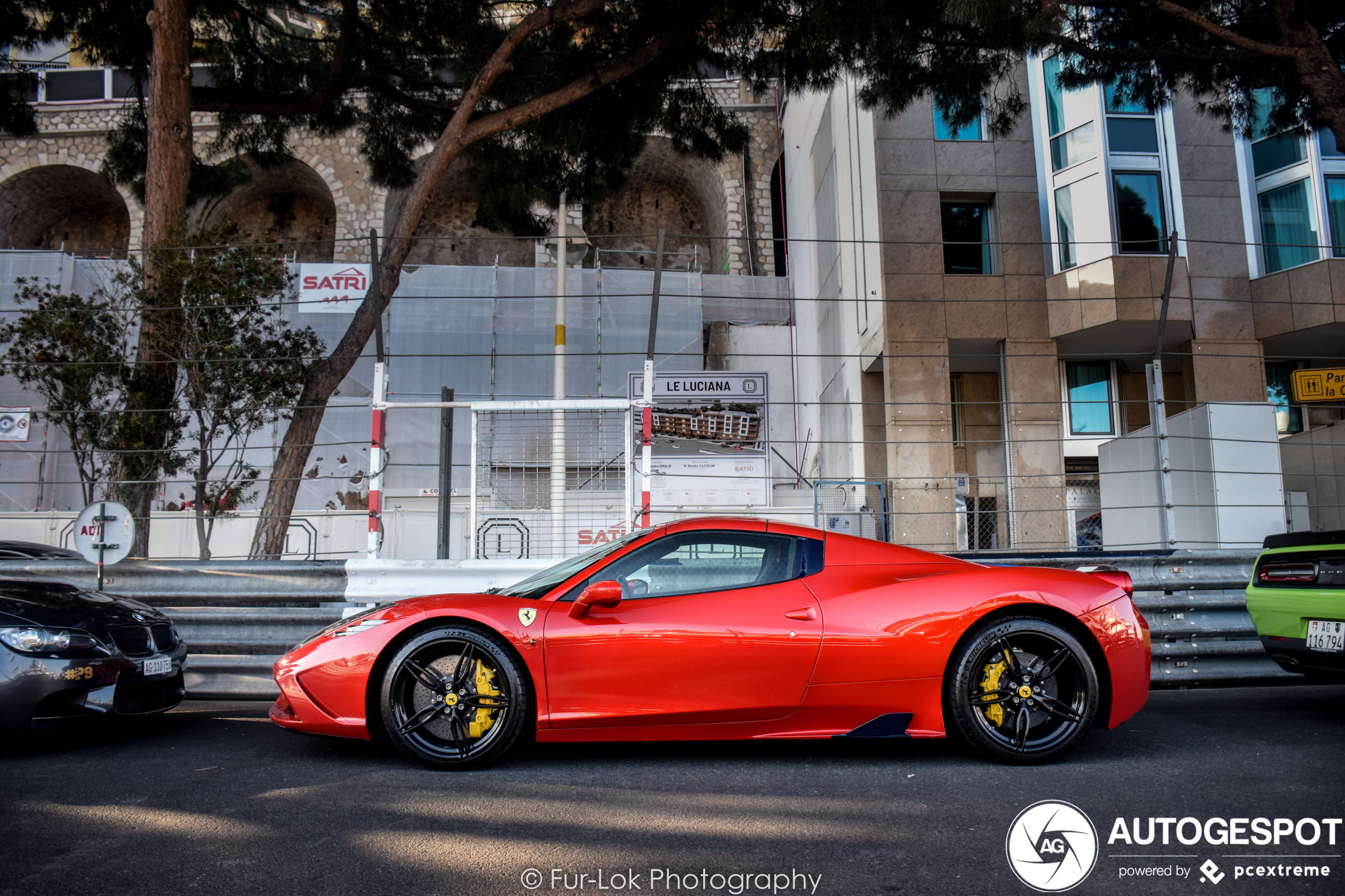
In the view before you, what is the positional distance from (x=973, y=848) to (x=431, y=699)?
2355mm

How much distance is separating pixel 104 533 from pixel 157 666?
1.71 metres

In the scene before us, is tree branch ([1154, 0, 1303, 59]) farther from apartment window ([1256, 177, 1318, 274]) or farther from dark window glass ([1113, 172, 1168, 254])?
apartment window ([1256, 177, 1318, 274])

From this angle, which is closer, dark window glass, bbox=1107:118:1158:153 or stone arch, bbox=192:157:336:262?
dark window glass, bbox=1107:118:1158:153

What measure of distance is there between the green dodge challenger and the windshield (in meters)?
3.27

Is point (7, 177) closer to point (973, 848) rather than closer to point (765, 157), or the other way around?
point (765, 157)

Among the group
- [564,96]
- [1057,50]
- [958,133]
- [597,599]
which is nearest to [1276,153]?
Answer: [958,133]

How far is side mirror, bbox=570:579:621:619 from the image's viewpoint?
12.4 ft

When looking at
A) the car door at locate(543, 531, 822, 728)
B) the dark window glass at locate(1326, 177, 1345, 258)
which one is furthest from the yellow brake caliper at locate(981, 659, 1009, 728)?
the dark window glass at locate(1326, 177, 1345, 258)

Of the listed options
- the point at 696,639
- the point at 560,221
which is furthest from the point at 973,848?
Answer: the point at 560,221

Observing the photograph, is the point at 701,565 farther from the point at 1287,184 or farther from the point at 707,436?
the point at 1287,184

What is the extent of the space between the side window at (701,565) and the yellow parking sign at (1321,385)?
6010mm

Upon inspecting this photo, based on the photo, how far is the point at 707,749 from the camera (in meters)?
4.23

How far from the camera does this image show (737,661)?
379 cm

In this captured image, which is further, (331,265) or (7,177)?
(7,177)
